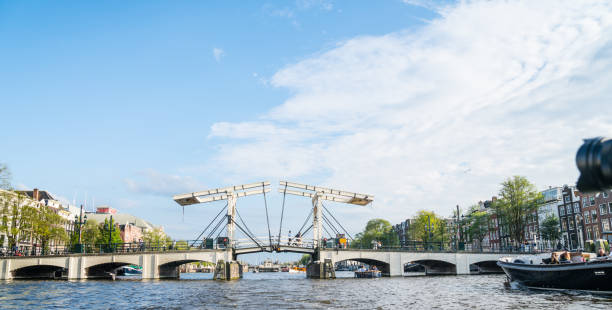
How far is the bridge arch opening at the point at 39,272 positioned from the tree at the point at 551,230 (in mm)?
57315

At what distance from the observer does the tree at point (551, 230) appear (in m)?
61.0

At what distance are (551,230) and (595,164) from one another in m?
67.1

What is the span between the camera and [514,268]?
25.3 meters

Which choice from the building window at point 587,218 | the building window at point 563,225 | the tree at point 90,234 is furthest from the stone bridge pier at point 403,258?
the tree at point 90,234

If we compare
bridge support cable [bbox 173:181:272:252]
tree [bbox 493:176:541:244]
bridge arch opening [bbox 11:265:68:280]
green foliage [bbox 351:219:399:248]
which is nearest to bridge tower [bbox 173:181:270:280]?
bridge support cable [bbox 173:181:272:252]

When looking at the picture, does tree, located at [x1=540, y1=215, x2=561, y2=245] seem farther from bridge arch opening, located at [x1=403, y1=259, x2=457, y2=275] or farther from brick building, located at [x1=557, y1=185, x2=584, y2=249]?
bridge arch opening, located at [x1=403, y1=259, x2=457, y2=275]

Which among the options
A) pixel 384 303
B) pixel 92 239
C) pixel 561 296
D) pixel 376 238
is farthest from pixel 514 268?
pixel 376 238

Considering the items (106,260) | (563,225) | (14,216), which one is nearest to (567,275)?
(106,260)

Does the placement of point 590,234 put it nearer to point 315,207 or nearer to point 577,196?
point 577,196

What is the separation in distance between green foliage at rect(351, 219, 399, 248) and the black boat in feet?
224

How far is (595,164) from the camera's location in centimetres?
232

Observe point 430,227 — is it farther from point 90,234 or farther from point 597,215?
point 90,234

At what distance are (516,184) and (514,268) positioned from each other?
36284mm

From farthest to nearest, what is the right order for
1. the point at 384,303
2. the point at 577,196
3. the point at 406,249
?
the point at 577,196 < the point at 406,249 < the point at 384,303
